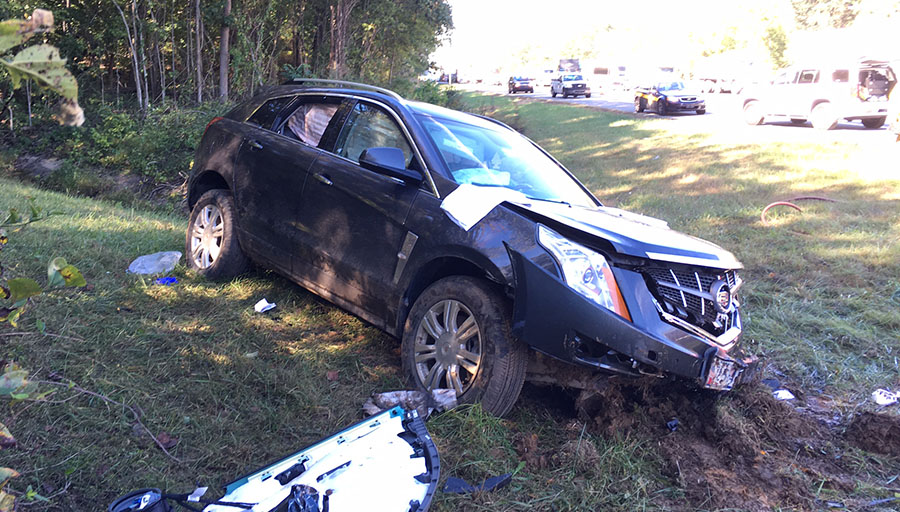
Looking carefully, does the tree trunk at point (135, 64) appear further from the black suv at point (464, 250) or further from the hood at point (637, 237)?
the hood at point (637, 237)

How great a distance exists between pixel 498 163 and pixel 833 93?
16.9 m

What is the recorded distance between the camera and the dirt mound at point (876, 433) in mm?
3650

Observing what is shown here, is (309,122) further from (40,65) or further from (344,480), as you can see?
(40,65)

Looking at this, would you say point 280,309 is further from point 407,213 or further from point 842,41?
point 842,41

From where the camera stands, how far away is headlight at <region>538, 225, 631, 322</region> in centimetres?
325

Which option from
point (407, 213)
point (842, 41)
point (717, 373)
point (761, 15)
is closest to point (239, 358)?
point (407, 213)

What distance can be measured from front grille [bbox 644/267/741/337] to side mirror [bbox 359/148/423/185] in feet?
4.82

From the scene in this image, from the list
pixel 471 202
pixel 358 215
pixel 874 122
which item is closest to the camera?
pixel 471 202

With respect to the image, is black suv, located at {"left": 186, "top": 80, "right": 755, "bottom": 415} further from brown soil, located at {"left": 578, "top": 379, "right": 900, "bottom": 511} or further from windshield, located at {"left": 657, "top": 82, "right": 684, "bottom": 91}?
windshield, located at {"left": 657, "top": 82, "right": 684, "bottom": 91}

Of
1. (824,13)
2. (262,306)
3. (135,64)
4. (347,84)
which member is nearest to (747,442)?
(262,306)

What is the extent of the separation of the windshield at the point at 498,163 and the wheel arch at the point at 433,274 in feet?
1.63

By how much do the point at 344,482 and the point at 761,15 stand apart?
5608cm

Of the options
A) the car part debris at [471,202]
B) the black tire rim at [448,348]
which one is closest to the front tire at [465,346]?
the black tire rim at [448,348]

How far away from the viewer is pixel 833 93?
1762 centimetres
